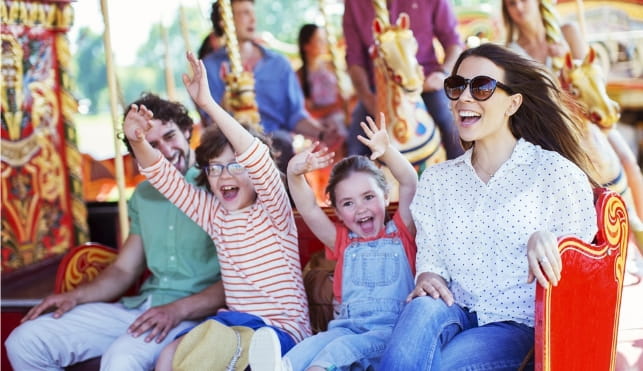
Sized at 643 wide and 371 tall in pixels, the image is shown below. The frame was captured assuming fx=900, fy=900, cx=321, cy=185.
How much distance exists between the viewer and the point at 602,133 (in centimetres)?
362

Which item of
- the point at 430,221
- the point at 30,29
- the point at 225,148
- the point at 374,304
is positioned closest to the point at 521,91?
the point at 430,221

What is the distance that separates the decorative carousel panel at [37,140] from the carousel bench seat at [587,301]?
2.97 meters

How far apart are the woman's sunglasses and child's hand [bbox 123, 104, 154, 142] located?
0.99 meters

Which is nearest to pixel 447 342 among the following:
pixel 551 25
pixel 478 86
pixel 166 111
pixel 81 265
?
pixel 478 86

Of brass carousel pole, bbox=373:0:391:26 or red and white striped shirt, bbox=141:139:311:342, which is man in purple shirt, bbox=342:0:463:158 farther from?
red and white striped shirt, bbox=141:139:311:342

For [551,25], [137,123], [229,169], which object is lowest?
[229,169]

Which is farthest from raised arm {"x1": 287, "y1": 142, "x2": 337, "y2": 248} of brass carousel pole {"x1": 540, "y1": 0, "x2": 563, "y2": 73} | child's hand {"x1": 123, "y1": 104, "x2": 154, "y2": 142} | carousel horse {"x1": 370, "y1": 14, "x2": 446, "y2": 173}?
brass carousel pole {"x1": 540, "y1": 0, "x2": 563, "y2": 73}

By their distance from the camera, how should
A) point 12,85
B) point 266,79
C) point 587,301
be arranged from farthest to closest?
1. point 266,79
2. point 12,85
3. point 587,301

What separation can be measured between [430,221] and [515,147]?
1.04 feet

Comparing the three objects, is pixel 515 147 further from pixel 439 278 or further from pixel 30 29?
pixel 30 29

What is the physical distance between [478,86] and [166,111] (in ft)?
3.98

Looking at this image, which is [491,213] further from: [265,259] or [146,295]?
[146,295]

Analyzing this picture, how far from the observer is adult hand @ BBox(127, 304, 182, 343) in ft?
9.36

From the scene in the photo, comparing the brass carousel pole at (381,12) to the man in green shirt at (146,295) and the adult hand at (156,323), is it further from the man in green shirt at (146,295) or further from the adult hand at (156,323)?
the adult hand at (156,323)
